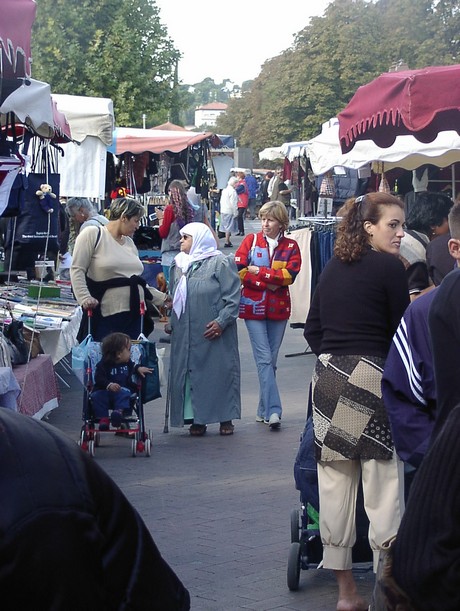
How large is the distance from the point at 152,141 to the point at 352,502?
1422 cm

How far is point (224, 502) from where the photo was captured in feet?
22.6

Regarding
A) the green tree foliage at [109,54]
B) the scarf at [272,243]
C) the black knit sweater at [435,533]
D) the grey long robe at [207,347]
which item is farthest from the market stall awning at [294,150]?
the black knit sweater at [435,533]

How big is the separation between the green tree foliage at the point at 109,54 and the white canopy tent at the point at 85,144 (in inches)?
732

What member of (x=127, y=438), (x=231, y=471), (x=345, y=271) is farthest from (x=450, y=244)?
(x=127, y=438)

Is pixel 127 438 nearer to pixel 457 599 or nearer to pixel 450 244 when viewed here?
pixel 450 244

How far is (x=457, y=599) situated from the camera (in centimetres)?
226

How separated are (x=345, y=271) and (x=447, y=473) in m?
2.57

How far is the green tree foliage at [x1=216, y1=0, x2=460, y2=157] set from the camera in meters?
51.5

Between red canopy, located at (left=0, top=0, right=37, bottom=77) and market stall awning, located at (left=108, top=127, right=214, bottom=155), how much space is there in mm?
11051

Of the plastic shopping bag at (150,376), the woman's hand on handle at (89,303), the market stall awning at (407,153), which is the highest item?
the market stall awning at (407,153)

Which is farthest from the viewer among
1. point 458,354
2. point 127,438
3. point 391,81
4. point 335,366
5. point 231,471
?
point 127,438

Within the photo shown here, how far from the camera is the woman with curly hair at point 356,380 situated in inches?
187

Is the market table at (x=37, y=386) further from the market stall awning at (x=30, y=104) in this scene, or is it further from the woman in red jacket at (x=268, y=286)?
the market stall awning at (x=30, y=104)

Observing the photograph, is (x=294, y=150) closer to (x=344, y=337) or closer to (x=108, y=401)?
(x=108, y=401)
